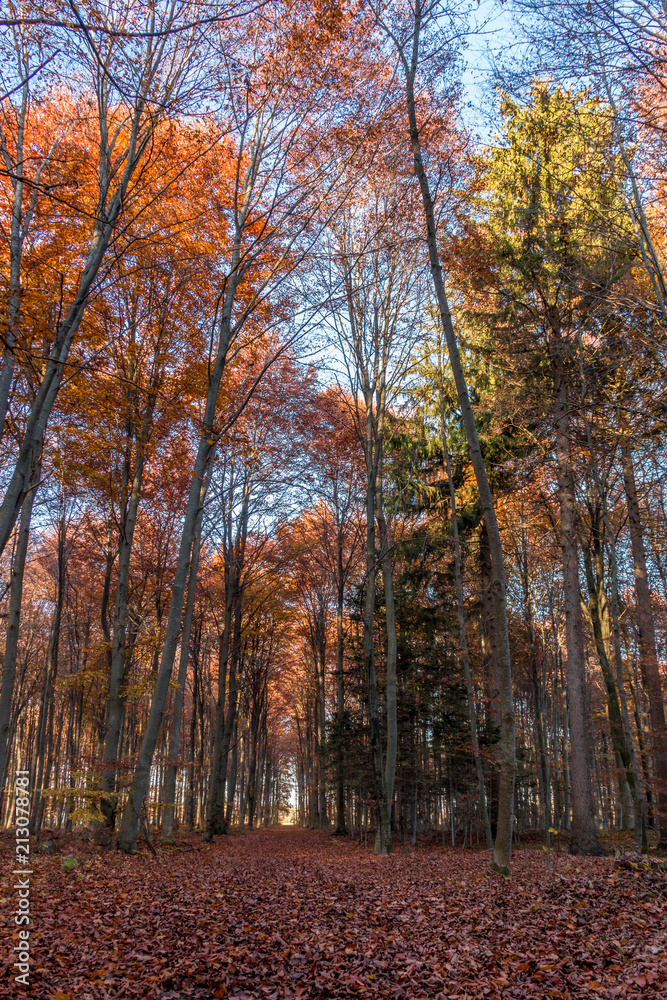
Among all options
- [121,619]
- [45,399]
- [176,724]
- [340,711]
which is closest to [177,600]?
[45,399]

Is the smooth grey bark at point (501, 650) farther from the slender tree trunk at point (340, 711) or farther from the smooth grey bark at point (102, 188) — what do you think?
the slender tree trunk at point (340, 711)

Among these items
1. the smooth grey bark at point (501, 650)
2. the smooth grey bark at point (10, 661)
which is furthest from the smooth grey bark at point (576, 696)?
the smooth grey bark at point (10, 661)

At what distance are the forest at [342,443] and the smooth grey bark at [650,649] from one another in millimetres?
95

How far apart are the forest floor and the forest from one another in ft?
0.13

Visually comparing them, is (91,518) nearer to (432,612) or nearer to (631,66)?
(432,612)

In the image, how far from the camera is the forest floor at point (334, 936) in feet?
11.6

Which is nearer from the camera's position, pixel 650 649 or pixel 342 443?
pixel 650 649

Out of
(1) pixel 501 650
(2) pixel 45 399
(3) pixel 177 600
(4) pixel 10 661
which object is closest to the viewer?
(2) pixel 45 399

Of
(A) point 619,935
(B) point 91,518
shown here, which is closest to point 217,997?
(A) point 619,935

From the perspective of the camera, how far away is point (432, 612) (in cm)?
1642

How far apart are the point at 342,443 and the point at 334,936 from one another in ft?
41.1

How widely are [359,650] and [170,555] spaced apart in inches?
269

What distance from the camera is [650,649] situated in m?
12.4

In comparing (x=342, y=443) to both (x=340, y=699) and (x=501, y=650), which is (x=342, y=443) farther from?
(x=501, y=650)
